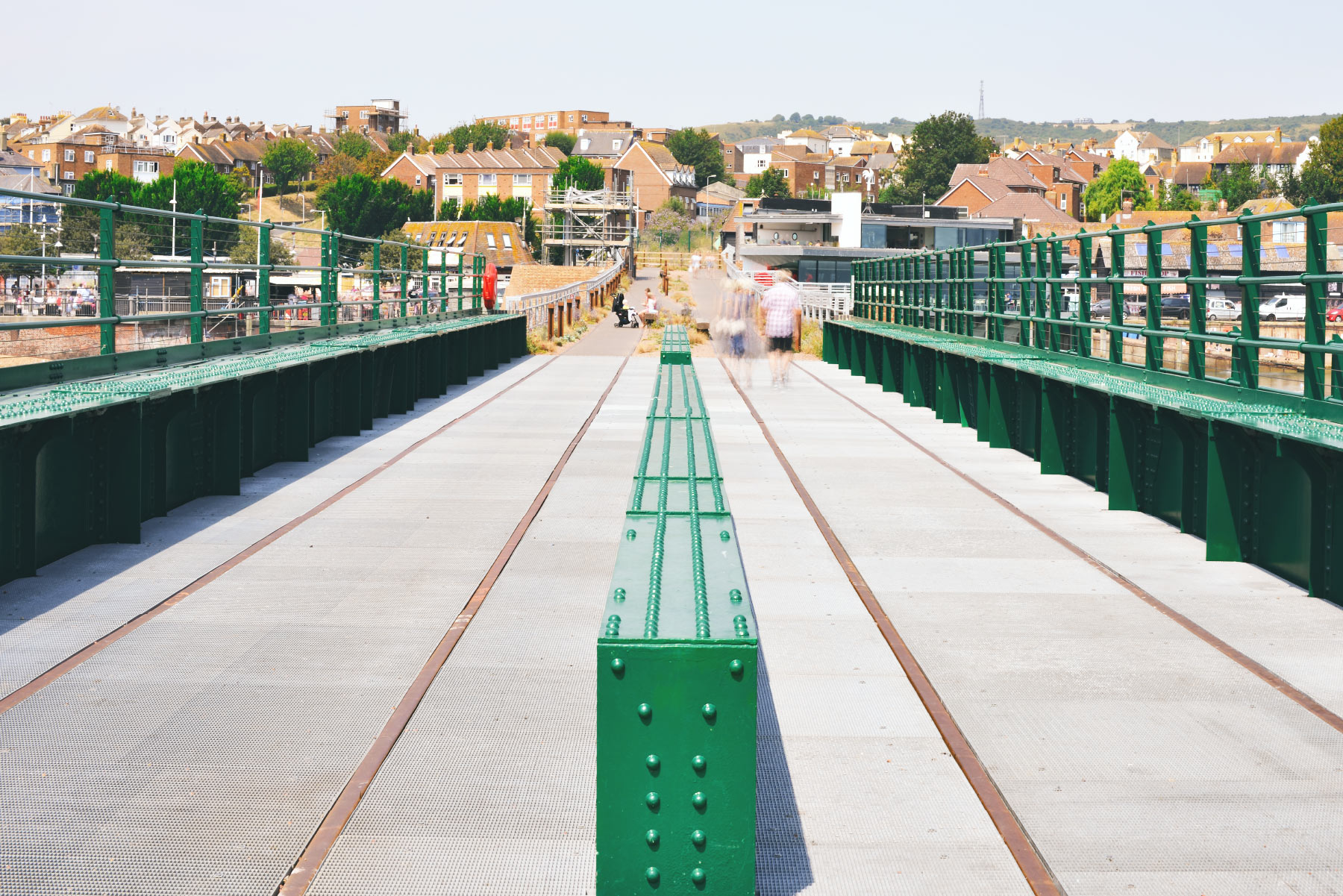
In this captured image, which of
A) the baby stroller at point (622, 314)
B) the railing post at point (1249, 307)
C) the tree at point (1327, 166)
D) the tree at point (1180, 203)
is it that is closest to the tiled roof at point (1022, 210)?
the tree at point (1327, 166)

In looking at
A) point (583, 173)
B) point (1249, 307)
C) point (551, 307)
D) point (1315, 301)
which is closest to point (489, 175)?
point (583, 173)

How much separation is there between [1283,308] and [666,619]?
7.44 m

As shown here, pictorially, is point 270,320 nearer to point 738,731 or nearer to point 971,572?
point 971,572

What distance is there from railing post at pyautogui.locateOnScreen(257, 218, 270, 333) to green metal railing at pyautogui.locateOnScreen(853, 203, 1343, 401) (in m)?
8.73

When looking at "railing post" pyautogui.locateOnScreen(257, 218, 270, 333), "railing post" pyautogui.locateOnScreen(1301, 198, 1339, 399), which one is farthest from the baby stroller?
"railing post" pyautogui.locateOnScreen(1301, 198, 1339, 399)

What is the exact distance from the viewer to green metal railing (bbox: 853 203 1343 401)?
9.83m

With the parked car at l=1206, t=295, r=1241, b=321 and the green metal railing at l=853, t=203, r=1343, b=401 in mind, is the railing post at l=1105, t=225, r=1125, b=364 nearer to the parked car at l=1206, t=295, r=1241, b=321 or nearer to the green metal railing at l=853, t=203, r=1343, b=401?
the green metal railing at l=853, t=203, r=1343, b=401

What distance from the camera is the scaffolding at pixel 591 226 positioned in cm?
12862

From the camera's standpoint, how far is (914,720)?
6.38 m

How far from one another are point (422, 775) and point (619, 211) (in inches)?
5068

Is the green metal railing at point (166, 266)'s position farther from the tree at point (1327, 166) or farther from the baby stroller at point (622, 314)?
the tree at point (1327, 166)

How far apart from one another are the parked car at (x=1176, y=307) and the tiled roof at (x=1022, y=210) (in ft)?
424

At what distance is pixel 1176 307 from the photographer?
13.1 metres

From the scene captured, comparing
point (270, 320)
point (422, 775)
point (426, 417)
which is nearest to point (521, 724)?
point (422, 775)
